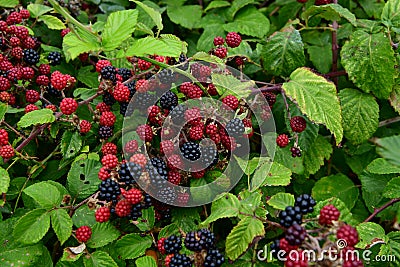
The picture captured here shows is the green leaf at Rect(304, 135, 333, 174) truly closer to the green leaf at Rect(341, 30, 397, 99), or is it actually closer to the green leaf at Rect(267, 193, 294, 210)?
the green leaf at Rect(341, 30, 397, 99)

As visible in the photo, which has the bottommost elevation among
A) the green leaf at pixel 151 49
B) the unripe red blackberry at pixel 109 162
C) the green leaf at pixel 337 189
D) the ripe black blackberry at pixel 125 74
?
the green leaf at pixel 337 189

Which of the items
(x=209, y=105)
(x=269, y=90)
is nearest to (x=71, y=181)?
(x=209, y=105)

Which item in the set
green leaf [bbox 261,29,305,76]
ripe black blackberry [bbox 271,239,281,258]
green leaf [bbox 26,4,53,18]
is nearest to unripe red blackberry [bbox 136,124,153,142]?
ripe black blackberry [bbox 271,239,281,258]

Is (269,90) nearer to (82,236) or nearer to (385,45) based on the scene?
(385,45)

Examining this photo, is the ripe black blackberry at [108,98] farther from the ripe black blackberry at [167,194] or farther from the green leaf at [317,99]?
the green leaf at [317,99]

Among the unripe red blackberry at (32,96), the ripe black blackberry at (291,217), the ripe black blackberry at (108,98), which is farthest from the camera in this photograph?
the unripe red blackberry at (32,96)

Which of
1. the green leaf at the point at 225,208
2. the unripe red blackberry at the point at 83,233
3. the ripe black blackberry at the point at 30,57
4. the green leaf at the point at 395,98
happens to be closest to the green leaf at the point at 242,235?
the green leaf at the point at 225,208
